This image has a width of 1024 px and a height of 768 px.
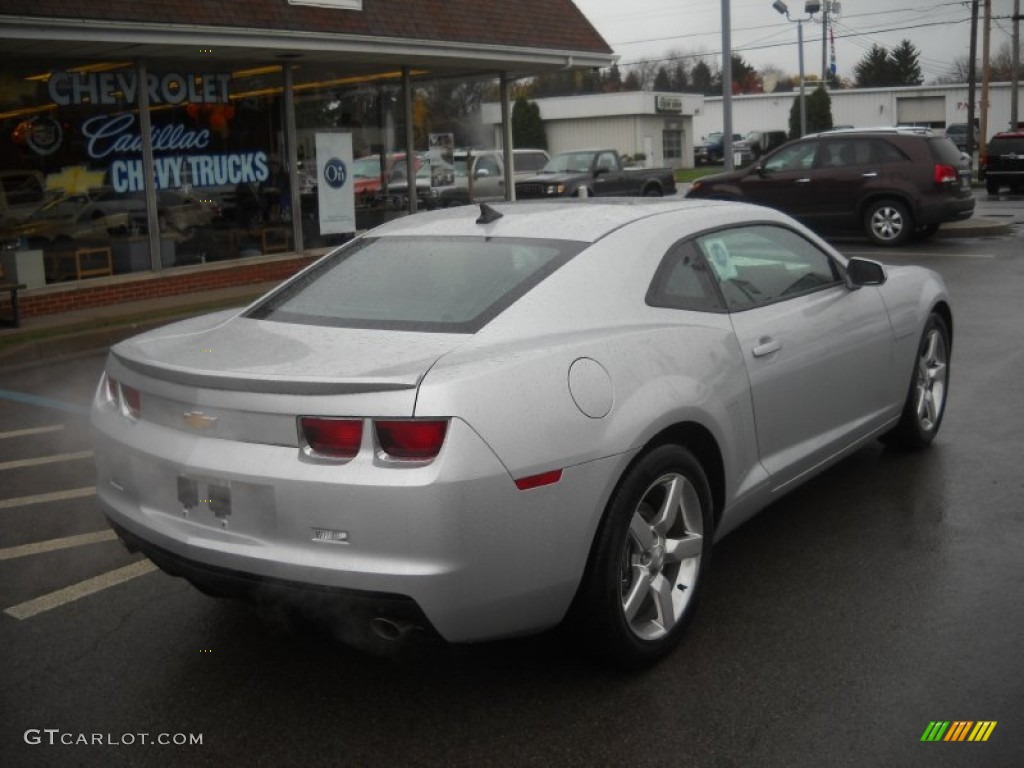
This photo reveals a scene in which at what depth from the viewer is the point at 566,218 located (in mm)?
4680

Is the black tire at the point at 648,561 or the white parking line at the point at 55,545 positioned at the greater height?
the black tire at the point at 648,561

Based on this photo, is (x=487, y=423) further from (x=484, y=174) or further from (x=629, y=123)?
(x=629, y=123)

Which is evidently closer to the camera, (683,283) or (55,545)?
(683,283)

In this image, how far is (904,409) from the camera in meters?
6.13

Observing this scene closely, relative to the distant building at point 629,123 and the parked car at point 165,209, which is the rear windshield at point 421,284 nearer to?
the parked car at point 165,209

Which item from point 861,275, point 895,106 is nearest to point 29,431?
point 861,275

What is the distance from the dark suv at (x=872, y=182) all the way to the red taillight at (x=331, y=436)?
1576 centimetres

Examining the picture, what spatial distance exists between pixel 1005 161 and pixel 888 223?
14.0 meters

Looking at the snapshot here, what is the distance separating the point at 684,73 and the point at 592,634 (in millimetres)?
102075

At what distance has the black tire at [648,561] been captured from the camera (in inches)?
145

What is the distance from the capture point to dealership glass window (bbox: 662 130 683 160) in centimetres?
6044

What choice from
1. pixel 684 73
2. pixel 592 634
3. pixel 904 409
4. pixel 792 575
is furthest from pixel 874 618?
pixel 684 73

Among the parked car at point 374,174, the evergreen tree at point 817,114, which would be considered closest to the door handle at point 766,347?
the parked car at point 374,174

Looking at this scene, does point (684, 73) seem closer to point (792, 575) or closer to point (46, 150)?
point (46, 150)
